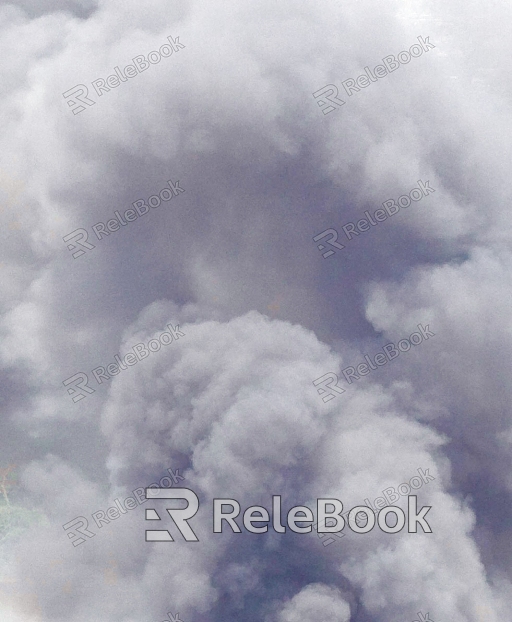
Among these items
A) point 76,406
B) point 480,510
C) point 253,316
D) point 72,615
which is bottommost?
point 72,615

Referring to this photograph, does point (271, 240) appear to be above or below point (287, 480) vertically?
above

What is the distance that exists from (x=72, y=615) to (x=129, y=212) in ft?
47.7

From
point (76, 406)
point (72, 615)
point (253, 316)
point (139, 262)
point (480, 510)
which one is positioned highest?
point (139, 262)

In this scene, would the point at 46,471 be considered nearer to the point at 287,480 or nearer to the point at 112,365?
the point at 112,365

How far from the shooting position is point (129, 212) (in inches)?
1286

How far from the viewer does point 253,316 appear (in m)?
31.4

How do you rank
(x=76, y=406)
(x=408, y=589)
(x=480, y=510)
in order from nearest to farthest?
1. (x=408, y=589)
2. (x=480, y=510)
3. (x=76, y=406)

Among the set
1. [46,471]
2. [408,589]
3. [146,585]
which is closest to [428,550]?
[408,589]

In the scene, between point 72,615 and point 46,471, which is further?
point 46,471

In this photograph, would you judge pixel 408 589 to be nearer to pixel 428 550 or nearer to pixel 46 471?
pixel 428 550

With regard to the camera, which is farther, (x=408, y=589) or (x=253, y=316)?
(x=253, y=316)

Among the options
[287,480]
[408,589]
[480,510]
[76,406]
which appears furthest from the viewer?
[76,406]

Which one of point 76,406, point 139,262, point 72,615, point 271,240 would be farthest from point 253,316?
point 72,615

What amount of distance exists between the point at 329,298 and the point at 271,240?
3.11m
